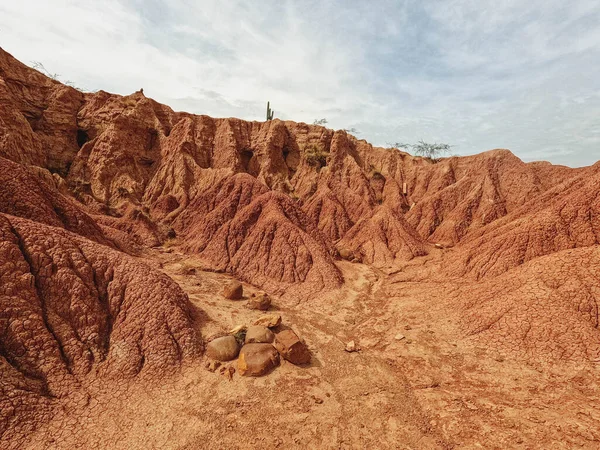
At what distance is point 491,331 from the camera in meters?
10.6

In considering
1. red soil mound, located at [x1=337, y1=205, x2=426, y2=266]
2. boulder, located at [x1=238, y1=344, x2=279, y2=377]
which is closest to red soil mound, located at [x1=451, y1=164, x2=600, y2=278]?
red soil mound, located at [x1=337, y1=205, x2=426, y2=266]

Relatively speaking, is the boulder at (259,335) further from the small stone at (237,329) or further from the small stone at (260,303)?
the small stone at (260,303)

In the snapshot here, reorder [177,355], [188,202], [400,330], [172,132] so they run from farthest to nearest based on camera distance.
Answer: [172,132]
[188,202]
[400,330]
[177,355]

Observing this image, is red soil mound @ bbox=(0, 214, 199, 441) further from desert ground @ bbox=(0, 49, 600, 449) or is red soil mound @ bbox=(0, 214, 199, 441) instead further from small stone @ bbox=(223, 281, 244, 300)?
small stone @ bbox=(223, 281, 244, 300)

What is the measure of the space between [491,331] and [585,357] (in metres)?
2.49

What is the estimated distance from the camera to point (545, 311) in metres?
10.2

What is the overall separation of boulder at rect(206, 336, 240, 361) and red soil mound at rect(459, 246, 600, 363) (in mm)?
8891

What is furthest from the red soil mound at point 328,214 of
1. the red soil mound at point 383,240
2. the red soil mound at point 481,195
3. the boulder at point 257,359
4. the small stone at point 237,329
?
the boulder at point 257,359

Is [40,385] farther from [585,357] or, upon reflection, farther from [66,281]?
[585,357]

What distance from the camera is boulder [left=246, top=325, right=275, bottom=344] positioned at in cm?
969

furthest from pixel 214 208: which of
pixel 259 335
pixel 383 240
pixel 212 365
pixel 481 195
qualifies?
pixel 481 195

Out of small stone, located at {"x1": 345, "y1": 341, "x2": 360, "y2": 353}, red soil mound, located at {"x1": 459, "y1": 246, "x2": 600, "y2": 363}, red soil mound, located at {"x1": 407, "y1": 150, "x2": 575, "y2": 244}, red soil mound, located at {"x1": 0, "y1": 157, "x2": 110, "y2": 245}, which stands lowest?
small stone, located at {"x1": 345, "y1": 341, "x2": 360, "y2": 353}

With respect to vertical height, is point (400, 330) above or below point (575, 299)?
below

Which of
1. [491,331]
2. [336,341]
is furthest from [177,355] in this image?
[491,331]
